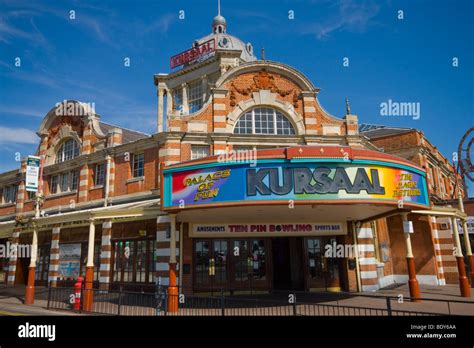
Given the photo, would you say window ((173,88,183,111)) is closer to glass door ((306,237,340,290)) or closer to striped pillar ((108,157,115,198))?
striped pillar ((108,157,115,198))

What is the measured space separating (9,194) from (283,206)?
88.0 ft

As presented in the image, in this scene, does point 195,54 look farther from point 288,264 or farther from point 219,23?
point 288,264

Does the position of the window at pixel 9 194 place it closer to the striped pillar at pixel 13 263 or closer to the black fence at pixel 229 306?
the striped pillar at pixel 13 263

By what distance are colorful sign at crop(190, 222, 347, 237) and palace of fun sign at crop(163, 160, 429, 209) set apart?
4.09m

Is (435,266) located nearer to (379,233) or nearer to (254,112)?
(379,233)

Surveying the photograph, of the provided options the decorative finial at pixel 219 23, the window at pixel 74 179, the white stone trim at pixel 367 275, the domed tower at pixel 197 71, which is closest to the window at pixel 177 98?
the domed tower at pixel 197 71

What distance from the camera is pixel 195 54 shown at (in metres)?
39.2

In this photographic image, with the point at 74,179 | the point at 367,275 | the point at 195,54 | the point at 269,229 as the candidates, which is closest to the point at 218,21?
the point at 195,54

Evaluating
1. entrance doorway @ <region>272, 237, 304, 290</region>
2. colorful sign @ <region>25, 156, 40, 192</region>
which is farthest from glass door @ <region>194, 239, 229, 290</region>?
colorful sign @ <region>25, 156, 40, 192</region>

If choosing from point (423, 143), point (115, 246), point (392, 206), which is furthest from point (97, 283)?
point (423, 143)

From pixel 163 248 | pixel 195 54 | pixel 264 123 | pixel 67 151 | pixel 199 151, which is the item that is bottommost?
pixel 163 248

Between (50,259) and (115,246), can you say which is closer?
(115,246)

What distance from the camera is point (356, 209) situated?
14.1 m
